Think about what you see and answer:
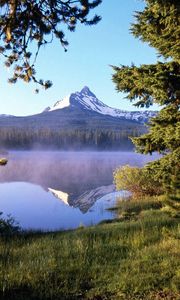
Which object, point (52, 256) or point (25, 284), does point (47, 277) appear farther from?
point (52, 256)

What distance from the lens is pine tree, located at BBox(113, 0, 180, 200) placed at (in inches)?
590

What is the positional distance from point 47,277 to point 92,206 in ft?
82.9

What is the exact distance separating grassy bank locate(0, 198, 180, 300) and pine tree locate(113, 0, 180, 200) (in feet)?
11.2

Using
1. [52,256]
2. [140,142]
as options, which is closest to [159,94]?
[140,142]

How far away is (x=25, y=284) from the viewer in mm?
8492

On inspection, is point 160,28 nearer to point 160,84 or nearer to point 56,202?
point 160,84

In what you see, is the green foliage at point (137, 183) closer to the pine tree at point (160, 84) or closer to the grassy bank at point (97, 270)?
the pine tree at point (160, 84)

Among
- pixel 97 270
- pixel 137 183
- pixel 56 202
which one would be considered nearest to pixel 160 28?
pixel 97 270

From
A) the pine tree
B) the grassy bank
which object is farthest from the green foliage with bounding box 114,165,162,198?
the grassy bank

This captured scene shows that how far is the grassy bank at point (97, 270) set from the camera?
8.17 m

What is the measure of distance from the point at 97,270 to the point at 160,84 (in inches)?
299

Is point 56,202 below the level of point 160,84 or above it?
below

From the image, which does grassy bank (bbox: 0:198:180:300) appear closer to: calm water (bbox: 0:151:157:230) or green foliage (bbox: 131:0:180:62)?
green foliage (bbox: 131:0:180:62)

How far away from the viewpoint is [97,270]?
379 inches
